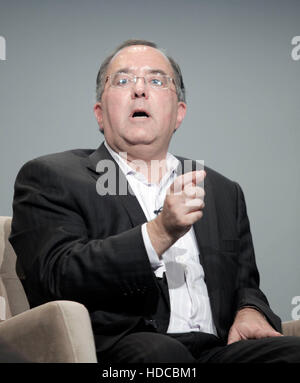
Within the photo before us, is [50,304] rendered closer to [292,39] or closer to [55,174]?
[55,174]

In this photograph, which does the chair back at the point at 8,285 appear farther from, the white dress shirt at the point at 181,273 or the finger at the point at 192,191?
the finger at the point at 192,191

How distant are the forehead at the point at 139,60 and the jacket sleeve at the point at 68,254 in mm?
431

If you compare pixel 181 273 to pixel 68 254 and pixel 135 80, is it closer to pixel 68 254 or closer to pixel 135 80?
pixel 68 254

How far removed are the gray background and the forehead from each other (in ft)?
1.47

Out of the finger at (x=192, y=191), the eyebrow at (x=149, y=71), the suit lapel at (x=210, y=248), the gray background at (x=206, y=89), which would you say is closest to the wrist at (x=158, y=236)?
the finger at (x=192, y=191)

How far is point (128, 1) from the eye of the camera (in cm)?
272

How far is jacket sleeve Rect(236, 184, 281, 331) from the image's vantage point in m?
1.99

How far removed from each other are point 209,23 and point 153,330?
1528 millimetres

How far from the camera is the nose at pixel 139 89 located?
6.86 ft

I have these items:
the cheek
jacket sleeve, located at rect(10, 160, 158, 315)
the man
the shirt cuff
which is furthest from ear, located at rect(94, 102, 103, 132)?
the shirt cuff

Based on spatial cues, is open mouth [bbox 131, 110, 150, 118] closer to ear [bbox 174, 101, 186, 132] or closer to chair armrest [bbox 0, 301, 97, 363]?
ear [bbox 174, 101, 186, 132]

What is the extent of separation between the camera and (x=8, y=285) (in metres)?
2.11

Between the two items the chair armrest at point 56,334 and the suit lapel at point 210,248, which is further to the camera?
the suit lapel at point 210,248

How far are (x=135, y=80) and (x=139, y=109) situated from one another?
4.1 inches
